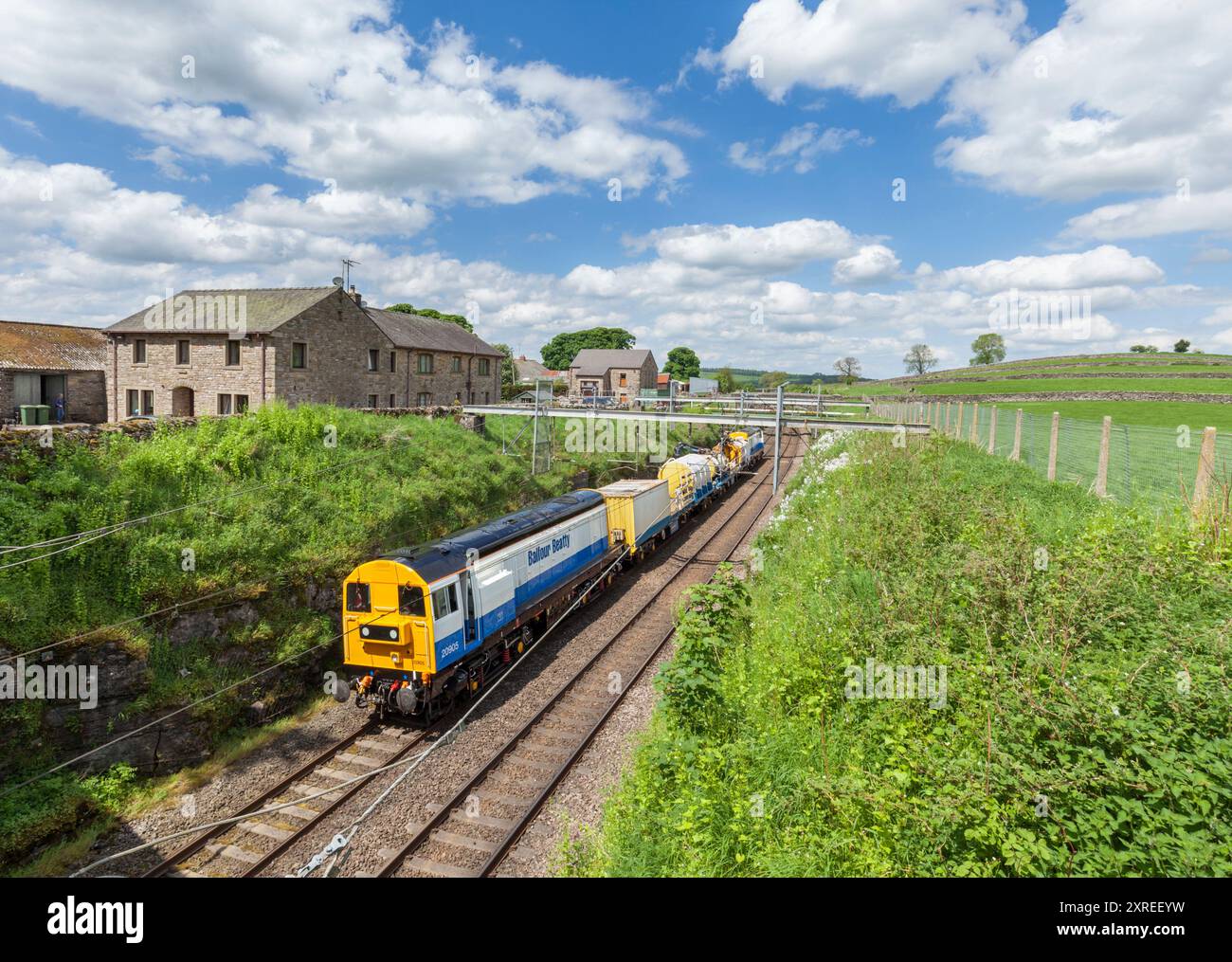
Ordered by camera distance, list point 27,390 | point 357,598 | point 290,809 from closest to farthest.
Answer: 1. point 290,809
2. point 357,598
3. point 27,390

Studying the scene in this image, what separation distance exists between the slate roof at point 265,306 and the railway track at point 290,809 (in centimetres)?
2147

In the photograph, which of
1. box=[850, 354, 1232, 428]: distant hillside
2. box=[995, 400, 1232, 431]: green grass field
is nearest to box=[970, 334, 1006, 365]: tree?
box=[850, 354, 1232, 428]: distant hillside

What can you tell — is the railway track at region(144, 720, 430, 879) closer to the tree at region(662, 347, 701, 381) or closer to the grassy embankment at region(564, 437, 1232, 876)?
the grassy embankment at region(564, 437, 1232, 876)

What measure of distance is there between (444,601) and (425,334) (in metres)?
33.6

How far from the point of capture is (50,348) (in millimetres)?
30953

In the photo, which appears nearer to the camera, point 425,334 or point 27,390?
point 27,390

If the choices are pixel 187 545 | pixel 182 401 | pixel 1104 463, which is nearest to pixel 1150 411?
pixel 1104 463

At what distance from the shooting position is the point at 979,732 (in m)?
6.61

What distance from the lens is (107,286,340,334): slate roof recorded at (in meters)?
29.4

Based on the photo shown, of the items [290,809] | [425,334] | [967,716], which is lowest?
[290,809]

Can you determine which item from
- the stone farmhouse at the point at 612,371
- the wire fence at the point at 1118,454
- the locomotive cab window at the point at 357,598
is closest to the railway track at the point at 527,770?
the locomotive cab window at the point at 357,598

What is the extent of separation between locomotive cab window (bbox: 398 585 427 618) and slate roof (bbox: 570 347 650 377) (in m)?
74.8

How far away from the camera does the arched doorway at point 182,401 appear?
30.8m

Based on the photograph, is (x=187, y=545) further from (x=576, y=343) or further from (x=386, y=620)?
(x=576, y=343)
